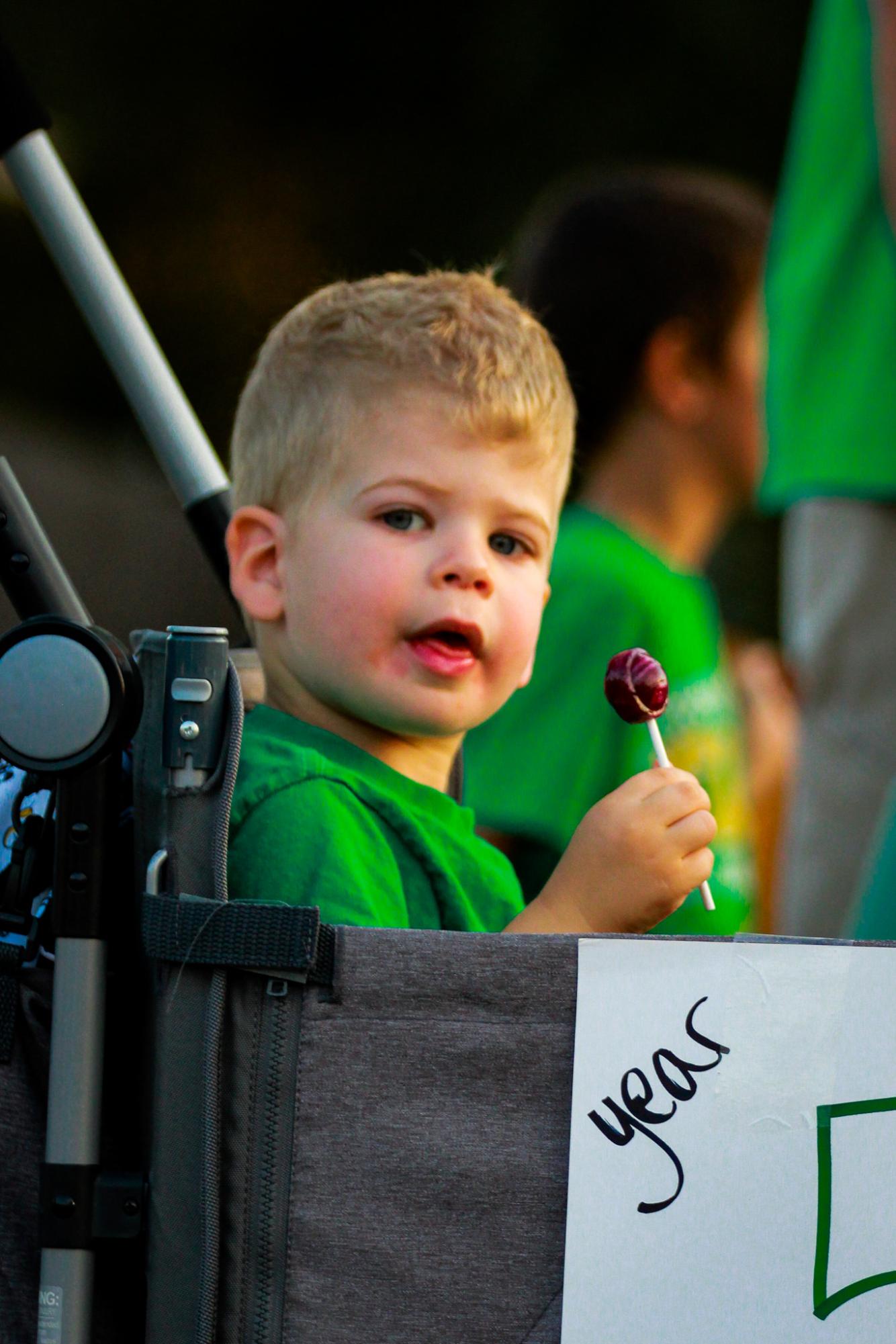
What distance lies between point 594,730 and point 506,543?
3.24ft

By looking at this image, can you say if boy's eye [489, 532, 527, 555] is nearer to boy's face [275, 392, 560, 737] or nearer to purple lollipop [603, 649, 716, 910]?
boy's face [275, 392, 560, 737]

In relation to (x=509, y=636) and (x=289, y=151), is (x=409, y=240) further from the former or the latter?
(x=509, y=636)

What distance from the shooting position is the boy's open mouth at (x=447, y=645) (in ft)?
5.19

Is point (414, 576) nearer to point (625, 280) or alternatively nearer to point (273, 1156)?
point (273, 1156)

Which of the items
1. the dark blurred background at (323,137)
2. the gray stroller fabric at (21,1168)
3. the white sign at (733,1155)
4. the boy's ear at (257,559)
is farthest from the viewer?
the dark blurred background at (323,137)

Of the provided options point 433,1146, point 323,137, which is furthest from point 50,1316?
point 323,137

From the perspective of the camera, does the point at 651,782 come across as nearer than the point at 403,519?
Yes

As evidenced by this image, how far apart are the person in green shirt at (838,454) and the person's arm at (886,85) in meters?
0.27

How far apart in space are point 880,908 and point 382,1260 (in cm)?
140

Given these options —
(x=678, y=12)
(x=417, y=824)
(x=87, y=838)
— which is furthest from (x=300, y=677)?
(x=678, y=12)

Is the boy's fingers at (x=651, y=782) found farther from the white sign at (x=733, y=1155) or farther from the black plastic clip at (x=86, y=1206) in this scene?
the black plastic clip at (x=86, y=1206)

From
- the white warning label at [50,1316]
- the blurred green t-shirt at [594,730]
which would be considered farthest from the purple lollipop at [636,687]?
the blurred green t-shirt at [594,730]

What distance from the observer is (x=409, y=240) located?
966 cm

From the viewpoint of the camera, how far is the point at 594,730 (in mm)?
2621
